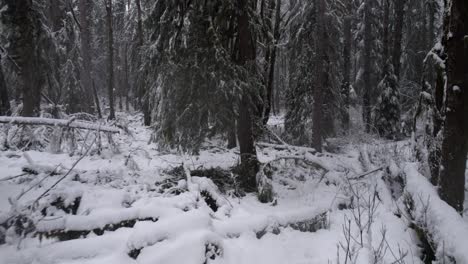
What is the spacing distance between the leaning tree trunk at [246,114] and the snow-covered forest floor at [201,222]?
0.63 meters

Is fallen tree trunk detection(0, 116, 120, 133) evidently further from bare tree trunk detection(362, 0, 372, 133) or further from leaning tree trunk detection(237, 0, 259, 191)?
bare tree trunk detection(362, 0, 372, 133)

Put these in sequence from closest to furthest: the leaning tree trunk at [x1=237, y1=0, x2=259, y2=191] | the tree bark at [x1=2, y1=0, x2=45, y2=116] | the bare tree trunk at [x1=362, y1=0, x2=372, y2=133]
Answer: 1. the leaning tree trunk at [x1=237, y1=0, x2=259, y2=191]
2. the tree bark at [x1=2, y1=0, x2=45, y2=116]
3. the bare tree trunk at [x1=362, y1=0, x2=372, y2=133]

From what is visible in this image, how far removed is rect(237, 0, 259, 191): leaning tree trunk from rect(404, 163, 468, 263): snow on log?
10.5 ft

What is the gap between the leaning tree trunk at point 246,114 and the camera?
6551 millimetres

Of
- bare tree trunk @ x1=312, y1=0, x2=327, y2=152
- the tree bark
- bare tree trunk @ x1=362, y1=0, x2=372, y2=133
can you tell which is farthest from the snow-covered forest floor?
bare tree trunk @ x1=362, y1=0, x2=372, y2=133

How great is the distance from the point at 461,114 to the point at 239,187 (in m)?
4.18

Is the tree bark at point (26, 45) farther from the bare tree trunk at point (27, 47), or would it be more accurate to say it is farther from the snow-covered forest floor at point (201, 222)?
the snow-covered forest floor at point (201, 222)

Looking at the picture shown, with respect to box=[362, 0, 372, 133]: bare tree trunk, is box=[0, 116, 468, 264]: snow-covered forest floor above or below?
below

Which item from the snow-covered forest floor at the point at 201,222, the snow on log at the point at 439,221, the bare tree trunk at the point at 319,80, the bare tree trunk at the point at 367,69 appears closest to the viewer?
the snow on log at the point at 439,221

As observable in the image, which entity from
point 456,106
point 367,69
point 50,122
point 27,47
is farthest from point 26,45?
point 367,69

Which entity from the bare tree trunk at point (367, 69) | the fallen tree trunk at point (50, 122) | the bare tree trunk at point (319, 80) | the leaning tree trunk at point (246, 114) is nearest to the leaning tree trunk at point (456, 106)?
the leaning tree trunk at point (246, 114)

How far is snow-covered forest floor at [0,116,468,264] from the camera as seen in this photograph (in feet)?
11.3

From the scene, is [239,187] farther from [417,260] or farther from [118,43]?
[118,43]

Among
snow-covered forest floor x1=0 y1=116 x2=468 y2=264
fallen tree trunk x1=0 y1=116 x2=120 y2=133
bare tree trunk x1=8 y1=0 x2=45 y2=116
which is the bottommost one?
snow-covered forest floor x1=0 y1=116 x2=468 y2=264
